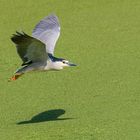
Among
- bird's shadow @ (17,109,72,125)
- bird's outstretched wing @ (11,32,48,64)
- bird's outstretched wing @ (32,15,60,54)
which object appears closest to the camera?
bird's outstretched wing @ (11,32,48,64)

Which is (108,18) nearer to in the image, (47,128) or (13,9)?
(13,9)

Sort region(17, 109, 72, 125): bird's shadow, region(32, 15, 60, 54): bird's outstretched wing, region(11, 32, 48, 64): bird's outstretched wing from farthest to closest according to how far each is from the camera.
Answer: region(32, 15, 60, 54): bird's outstretched wing → region(17, 109, 72, 125): bird's shadow → region(11, 32, 48, 64): bird's outstretched wing

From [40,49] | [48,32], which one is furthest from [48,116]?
[48,32]

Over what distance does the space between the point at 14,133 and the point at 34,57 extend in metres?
0.74

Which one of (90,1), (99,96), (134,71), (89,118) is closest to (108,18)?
(90,1)

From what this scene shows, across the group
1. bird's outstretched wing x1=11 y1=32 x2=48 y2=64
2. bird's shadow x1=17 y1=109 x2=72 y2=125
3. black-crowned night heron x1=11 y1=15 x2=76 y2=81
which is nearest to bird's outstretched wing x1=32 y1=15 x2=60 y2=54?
black-crowned night heron x1=11 y1=15 x2=76 y2=81

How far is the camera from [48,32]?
6.21 metres

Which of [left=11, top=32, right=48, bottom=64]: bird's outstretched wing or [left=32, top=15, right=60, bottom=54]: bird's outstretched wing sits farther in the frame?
[left=32, top=15, right=60, bottom=54]: bird's outstretched wing

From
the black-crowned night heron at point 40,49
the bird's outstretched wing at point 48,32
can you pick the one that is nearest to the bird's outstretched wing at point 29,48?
the black-crowned night heron at point 40,49

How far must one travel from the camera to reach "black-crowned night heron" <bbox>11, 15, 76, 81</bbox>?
5.38 meters

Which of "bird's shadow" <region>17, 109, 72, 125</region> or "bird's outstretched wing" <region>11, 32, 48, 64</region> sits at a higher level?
"bird's outstretched wing" <region>11, 32, 48, 64</region>

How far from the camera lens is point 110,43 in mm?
7484

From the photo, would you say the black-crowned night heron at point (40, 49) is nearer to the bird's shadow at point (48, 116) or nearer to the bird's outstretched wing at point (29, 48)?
the bird's outstretched wing at point (29, 48)

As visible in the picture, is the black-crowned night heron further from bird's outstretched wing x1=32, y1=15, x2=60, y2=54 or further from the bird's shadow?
the bird's shadow
